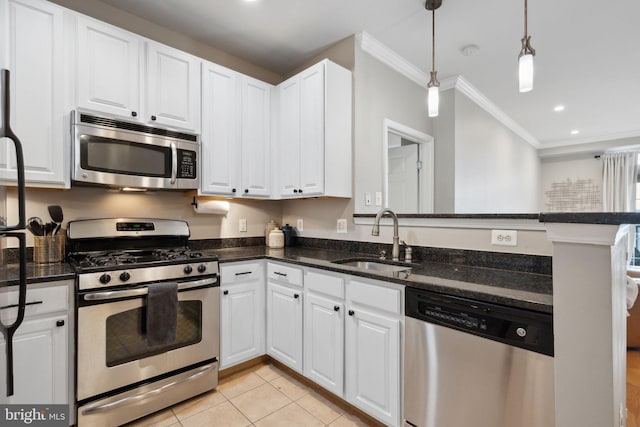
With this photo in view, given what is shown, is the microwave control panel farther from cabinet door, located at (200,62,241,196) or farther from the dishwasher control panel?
the dishwasher control panel

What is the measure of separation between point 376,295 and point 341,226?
3.59ft

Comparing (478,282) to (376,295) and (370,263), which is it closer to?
(376,295)

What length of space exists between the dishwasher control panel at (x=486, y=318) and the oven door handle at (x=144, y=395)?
144 cm

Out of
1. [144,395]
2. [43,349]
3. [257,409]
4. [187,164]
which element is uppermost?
[187,164]

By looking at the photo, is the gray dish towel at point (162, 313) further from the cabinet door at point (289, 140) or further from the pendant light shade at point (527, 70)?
the pendant light shade at point (527, 70)

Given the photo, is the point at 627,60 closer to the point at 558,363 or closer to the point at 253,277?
the point at 558,363

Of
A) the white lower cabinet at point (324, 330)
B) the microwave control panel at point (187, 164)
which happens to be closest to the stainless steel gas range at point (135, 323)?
the microwave control panel at point (187, 164)

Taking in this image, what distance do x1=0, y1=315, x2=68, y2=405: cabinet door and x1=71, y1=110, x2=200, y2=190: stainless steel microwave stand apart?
2.78 ft

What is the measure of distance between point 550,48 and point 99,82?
3.72 meters

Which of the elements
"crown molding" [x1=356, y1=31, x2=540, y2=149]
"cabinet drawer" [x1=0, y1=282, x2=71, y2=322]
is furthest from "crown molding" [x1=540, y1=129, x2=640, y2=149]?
"cabinet drawer" [x1=0, y1=282, x2=71, y2=322]

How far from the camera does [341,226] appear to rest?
8.76ft

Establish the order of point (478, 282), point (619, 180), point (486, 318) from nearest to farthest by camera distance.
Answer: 1. point (486, 318)
2. point (478, 282)
3. point (619, 180)

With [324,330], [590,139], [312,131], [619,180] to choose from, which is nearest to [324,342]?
[324,330]

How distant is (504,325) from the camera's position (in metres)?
1.20
